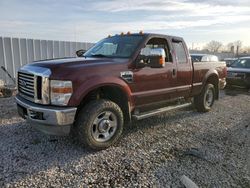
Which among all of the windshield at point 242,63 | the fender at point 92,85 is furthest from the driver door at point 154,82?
the windshield at point 242,63

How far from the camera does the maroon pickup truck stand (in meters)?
3.76

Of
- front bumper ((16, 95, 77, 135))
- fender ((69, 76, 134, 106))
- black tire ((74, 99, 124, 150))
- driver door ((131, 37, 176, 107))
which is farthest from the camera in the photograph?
driver door ((131, 37, 176, 107))

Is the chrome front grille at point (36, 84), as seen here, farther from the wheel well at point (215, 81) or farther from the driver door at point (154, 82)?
the wheel well at point (215, 81)

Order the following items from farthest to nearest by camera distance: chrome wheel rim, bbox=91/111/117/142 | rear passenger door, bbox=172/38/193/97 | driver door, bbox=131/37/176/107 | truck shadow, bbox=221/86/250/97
Answer: truck shadow, bbox=221/86/250/97 < rear passenger door, bbox=172/38/193/97 < driver door, bbox=131/37/176/107 < chrome wheel rim, bbox=91/111/117/142

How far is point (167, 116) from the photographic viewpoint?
6438mm

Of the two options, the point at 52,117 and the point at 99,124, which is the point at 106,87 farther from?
the point at 52,117

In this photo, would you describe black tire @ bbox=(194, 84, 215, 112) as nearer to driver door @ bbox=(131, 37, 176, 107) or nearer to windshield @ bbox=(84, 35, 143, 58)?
driver door @ bbox=(131, 37, 176, 107)

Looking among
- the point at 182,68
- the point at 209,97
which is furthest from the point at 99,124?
the point at 209,97

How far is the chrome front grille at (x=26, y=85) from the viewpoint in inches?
158

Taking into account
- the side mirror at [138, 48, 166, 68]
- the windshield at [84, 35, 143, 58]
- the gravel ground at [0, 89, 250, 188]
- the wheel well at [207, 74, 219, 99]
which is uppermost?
the windshield at [84, 35, 143, 58]

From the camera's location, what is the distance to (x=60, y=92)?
146 inches

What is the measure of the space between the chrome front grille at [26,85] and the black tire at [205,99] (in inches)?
172

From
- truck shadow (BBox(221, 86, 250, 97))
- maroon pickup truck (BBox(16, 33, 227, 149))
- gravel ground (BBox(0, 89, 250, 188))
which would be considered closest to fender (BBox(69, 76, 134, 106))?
maroon pickup truck (BBox(16, 33, 227, 149))

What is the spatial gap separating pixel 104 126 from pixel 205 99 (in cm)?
367
